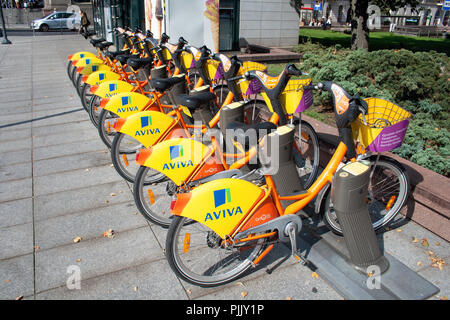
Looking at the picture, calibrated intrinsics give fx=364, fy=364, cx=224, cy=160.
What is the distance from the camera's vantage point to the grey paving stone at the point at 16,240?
3.31 m

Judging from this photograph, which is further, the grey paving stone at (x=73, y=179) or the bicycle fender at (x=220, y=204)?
the grey paving stone at (x=73, y=179)

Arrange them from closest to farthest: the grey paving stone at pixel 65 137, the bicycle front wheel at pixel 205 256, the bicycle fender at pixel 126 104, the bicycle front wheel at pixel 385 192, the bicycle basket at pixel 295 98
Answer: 1. the bicycle front wheel at pixel 205 256
2. the bicycle front wheel at pixel 385 192
3. the bicycle basket at pixel 295 98
4. the bicycle fender at pixel 126 104
5. the grey paving stone at pixel 65 137

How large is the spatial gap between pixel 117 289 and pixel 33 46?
19293 millimetres

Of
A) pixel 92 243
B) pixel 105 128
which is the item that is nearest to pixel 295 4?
pixel 105 128

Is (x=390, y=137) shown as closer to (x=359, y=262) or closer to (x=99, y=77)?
(x=359, y=262)

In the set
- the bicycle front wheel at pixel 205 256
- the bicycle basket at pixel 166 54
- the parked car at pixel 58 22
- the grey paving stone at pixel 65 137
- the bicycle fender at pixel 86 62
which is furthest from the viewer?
the parked car at pixel 58 22

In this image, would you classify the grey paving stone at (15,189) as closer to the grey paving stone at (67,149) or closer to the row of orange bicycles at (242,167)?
the grey paving stone at (67,149)

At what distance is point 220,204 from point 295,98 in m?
1.82

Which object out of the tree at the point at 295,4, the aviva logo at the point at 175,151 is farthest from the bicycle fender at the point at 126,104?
the tree at the point at 295,4

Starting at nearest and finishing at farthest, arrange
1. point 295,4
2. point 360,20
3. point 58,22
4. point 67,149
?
point 67,149
point 360,20
point 295,4
point 58,22

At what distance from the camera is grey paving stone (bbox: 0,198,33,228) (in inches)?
148

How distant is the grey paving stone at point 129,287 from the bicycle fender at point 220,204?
0.67 m

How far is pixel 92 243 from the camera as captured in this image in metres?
3.46
